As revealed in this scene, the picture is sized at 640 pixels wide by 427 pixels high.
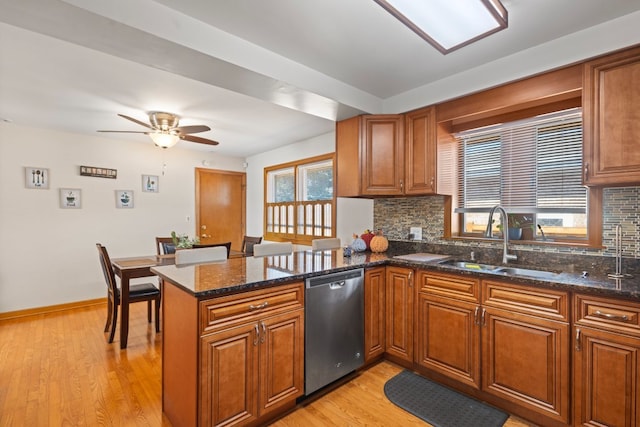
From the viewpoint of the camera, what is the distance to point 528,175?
95.2 inches

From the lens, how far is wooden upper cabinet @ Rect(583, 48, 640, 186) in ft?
5.64

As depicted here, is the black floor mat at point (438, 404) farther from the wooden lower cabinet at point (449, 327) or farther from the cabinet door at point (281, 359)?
the cabinet door at point (281, 359)

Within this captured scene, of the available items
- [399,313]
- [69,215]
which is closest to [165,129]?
[69,215]

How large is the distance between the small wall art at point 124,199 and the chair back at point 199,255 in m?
2.96

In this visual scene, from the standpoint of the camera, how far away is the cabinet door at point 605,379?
4.87 feet

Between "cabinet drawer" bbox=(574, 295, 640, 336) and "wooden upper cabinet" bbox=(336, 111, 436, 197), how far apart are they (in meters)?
1.33

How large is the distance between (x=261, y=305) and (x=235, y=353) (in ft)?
0.92

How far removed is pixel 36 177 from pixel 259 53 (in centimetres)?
378

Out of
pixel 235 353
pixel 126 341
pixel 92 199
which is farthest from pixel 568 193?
pixel 92 199

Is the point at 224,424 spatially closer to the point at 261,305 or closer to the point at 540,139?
the point at 261,305

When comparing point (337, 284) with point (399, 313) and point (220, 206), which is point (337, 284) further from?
point (220, 206)

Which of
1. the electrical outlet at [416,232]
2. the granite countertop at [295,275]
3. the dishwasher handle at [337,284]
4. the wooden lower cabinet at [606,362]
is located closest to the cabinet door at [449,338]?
the granite countertop at [295,275]

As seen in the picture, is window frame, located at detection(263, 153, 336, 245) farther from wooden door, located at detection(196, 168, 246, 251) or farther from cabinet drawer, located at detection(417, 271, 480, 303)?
cabinet drawer, located at detection(417, 271, 480, 303)

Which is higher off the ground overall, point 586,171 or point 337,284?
point 586,171
